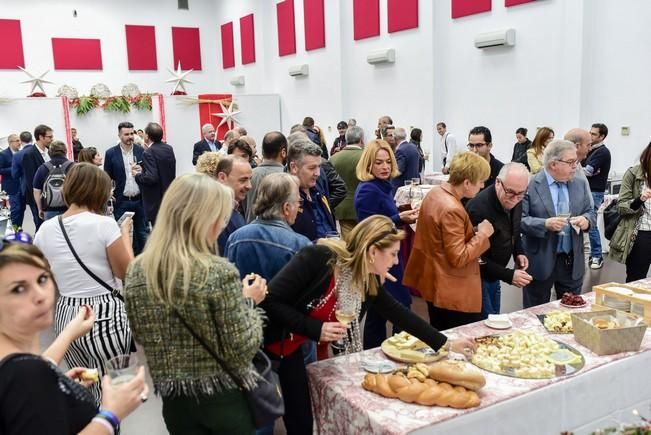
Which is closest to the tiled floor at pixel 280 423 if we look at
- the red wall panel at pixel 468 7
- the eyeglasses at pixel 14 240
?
the eyeglasses at pixel 14 240

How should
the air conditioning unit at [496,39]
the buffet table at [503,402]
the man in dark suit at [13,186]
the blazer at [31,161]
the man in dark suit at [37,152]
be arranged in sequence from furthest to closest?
the air conditioning unit at [496,39], the man in dark suit at [13,186], the blazer at [31,161], the man in dark suit at [37,152], the buffet table at [503,402]

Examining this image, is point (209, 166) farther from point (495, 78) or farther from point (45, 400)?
point (495, 78)

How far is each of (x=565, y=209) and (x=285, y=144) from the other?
5.82 feet

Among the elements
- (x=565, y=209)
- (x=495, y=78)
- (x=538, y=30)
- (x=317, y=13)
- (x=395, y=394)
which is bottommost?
(x=395, y=394)

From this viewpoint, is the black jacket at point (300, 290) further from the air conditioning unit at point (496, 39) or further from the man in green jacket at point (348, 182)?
the air conditioning unit at point (496, 39)

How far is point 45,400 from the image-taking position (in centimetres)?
109

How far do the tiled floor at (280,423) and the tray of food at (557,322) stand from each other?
4.74ft

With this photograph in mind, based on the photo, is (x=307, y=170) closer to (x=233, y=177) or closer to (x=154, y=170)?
(x=233, y=177)

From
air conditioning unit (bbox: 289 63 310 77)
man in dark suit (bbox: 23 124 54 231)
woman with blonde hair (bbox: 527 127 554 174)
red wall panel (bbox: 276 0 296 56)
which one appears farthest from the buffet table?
red wall panel (bbox: 276 0 296 56)

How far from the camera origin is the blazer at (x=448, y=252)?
2.62 meters

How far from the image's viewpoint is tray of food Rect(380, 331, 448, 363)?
2166 mm

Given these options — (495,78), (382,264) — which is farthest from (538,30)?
(382,264)

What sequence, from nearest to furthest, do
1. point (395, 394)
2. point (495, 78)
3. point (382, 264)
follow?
1. point (395, 394)
2. point (382, 264)
3. point (495, 78)

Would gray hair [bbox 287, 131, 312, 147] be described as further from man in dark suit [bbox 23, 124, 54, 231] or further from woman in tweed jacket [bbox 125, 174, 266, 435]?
man in dark suit [bbox 23, 124, 54, 231]
